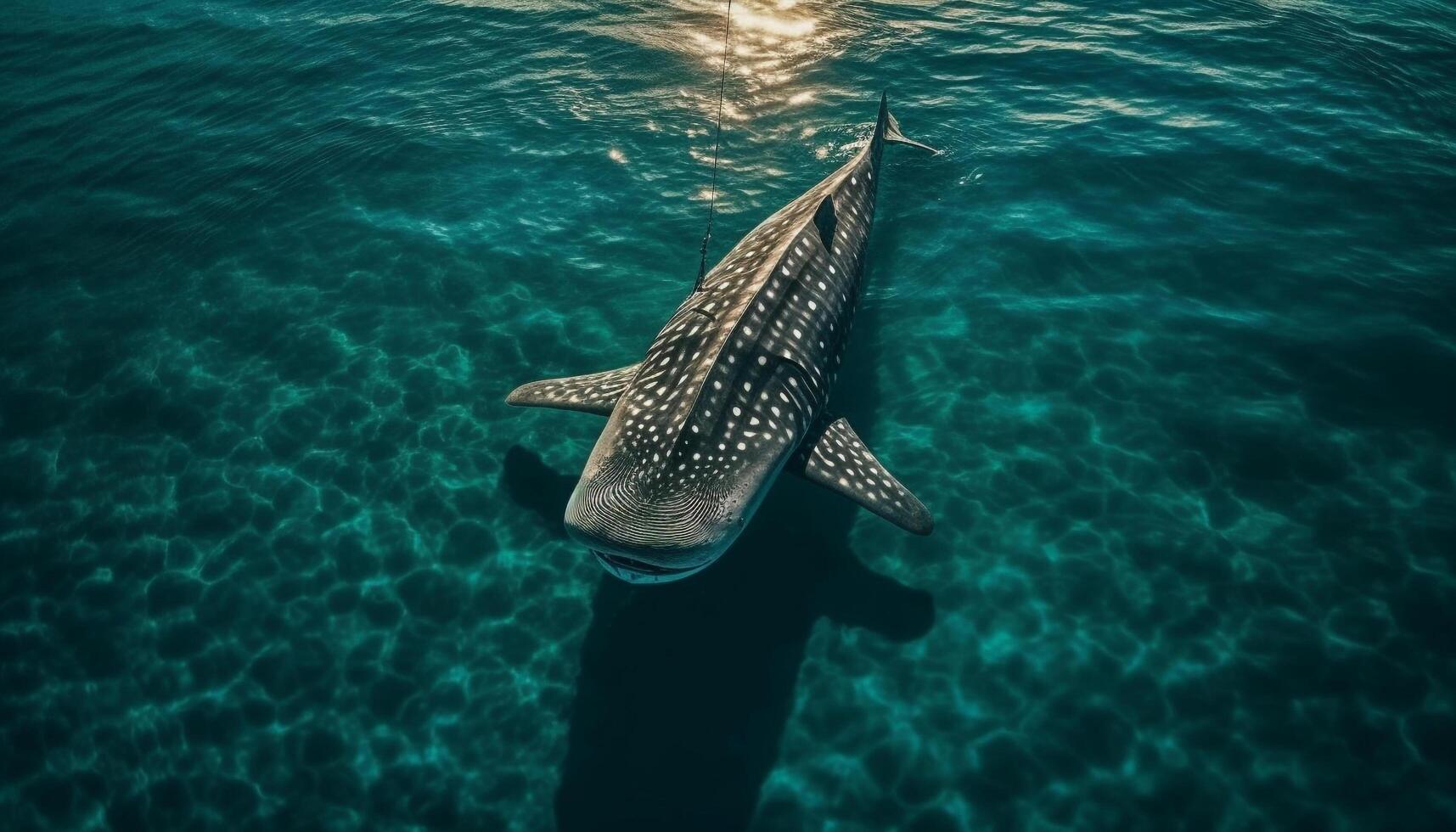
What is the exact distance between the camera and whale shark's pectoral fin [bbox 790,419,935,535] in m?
14.3

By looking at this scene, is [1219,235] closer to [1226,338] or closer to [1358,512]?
[1226,338]

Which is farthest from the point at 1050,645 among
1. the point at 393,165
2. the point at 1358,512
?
the point at 393,165

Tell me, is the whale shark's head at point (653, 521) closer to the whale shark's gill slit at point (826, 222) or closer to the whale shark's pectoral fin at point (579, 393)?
the whale shark's pectoral fin at point (579, 393)

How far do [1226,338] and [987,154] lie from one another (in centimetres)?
1086

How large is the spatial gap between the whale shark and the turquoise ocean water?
2214 mm

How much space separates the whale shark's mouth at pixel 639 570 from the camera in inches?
461

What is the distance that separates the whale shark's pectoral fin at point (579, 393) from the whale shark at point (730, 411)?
38 mm

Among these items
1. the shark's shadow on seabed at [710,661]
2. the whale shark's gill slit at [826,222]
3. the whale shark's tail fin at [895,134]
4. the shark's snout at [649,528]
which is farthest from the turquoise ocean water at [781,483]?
the shark's snout at [649,528]

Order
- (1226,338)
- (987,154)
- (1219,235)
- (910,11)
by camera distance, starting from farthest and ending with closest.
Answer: (910,11) < (987,154) < (1219,235) < (1226,338)

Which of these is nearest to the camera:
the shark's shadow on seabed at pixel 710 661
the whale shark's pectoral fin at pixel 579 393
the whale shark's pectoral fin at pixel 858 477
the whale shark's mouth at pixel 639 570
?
the whale shark's mouth at pixel 639 570

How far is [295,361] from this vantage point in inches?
806

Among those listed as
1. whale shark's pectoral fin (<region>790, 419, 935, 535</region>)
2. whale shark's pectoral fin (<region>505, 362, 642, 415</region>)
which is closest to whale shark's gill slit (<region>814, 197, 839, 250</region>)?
whale shark's pectoral fin (<region>790, 419, 935, 535</region>)

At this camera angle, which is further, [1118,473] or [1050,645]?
[1118,473]

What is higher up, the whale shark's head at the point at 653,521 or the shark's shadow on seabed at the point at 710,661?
the whale shark's head at the point at 653,521
